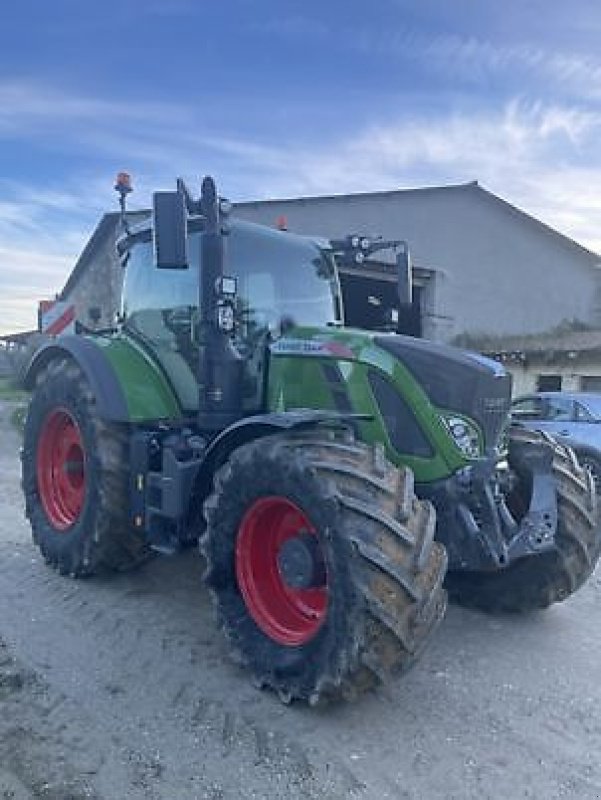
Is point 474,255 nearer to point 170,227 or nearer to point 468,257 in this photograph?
point 468,257

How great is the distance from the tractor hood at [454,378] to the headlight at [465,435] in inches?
2.0

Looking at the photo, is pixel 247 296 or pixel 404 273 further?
pixel 404 273

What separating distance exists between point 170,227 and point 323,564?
6.32ft

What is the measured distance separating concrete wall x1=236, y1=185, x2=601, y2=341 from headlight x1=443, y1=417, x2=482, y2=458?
16362 millimetres

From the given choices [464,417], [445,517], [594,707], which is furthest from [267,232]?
[594,707]

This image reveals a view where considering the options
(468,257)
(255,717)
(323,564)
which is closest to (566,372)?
(468,257)

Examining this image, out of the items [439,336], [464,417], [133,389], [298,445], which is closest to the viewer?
[298,445]

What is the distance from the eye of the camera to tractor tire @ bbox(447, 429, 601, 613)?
4.50 meters

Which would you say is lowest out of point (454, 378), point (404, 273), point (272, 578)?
point (272, 578)

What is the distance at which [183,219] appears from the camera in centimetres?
414

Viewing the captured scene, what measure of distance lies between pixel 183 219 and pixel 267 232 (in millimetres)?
1092

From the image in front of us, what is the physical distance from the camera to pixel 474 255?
2245cm

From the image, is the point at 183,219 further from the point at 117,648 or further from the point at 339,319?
the point at 117,648

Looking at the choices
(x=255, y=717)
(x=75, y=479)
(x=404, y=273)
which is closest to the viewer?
(x=255, y=717)
